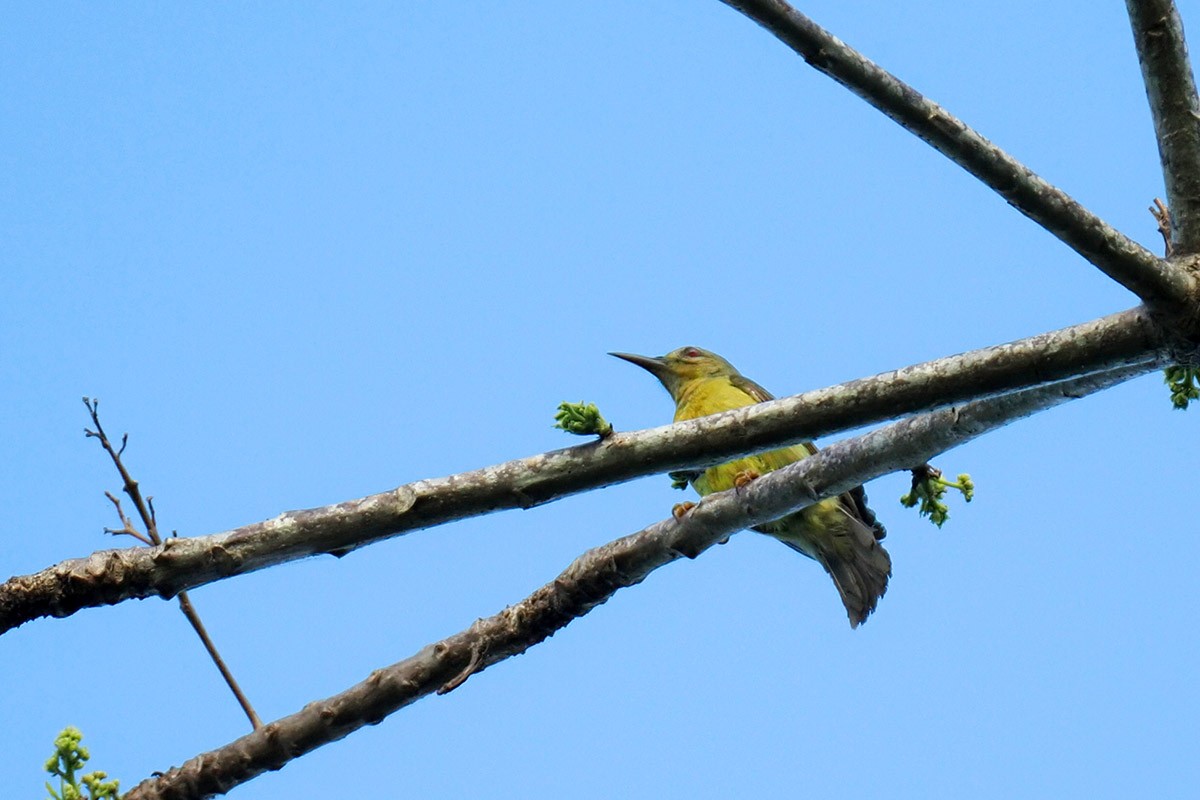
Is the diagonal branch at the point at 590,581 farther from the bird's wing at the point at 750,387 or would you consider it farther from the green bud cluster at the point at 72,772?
the bird's wing at the point at 750,387

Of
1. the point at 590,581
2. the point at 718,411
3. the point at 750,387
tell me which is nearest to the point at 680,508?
the point at 590,581

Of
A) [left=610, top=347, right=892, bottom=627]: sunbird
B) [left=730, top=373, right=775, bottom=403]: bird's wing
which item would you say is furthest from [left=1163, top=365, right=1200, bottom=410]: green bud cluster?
[left=730, top=373, right=775, bottom=403]: bird's wing

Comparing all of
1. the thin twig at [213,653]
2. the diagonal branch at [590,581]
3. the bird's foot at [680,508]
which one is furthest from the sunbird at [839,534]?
the thin twig at [213,653]

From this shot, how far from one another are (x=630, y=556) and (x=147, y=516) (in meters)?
1.81

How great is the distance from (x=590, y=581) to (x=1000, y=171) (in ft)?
7.15

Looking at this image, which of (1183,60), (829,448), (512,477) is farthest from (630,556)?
(1183,60)

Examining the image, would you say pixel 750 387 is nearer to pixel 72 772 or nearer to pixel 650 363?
pixel 650 363

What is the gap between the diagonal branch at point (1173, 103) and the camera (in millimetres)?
3303

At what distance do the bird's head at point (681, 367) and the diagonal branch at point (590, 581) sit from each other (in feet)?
14.5

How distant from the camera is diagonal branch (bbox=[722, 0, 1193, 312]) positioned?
10.8ft

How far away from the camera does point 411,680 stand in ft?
14.6

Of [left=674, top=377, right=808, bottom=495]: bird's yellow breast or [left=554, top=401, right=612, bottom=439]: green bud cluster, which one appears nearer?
[left=554, top=401, right=612, bottom=439]: green bud cluster

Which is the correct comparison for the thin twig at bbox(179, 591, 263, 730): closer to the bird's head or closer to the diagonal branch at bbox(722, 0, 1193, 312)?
the diagonal branch at bbox(722, 0, 1193, 312)

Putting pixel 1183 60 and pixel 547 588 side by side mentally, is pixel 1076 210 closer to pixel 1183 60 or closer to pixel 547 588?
pixel 1183 60
